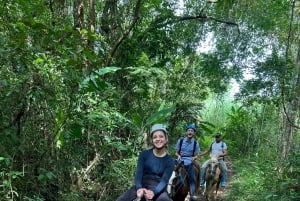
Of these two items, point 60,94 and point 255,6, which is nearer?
point 60,94

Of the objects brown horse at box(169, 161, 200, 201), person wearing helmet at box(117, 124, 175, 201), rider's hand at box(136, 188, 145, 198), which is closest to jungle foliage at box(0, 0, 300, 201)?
brown horse at box(169, 161, 200, 201)

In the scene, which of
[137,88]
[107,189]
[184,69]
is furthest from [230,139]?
[107,189]

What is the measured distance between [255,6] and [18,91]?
854 centimetres

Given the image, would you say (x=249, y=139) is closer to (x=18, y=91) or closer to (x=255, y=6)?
(x=255, y=6)

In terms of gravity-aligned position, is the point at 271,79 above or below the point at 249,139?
above

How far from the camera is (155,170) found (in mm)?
4938

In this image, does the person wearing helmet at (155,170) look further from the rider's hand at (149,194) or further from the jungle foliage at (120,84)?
the jungle foliage at (120,84)

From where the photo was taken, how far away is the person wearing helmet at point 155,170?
15.5 ft

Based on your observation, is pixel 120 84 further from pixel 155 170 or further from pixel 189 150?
pixel 155 170

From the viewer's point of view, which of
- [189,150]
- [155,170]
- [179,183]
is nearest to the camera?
[155,170]

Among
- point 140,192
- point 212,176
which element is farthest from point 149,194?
point 212,176

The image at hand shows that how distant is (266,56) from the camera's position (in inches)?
441

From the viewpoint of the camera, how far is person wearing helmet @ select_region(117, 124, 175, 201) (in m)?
4.73

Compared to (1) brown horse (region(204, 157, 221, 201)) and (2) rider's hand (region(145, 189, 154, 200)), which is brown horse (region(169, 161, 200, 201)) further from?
(1) brown horse (region(204, 157, 221, 201))
